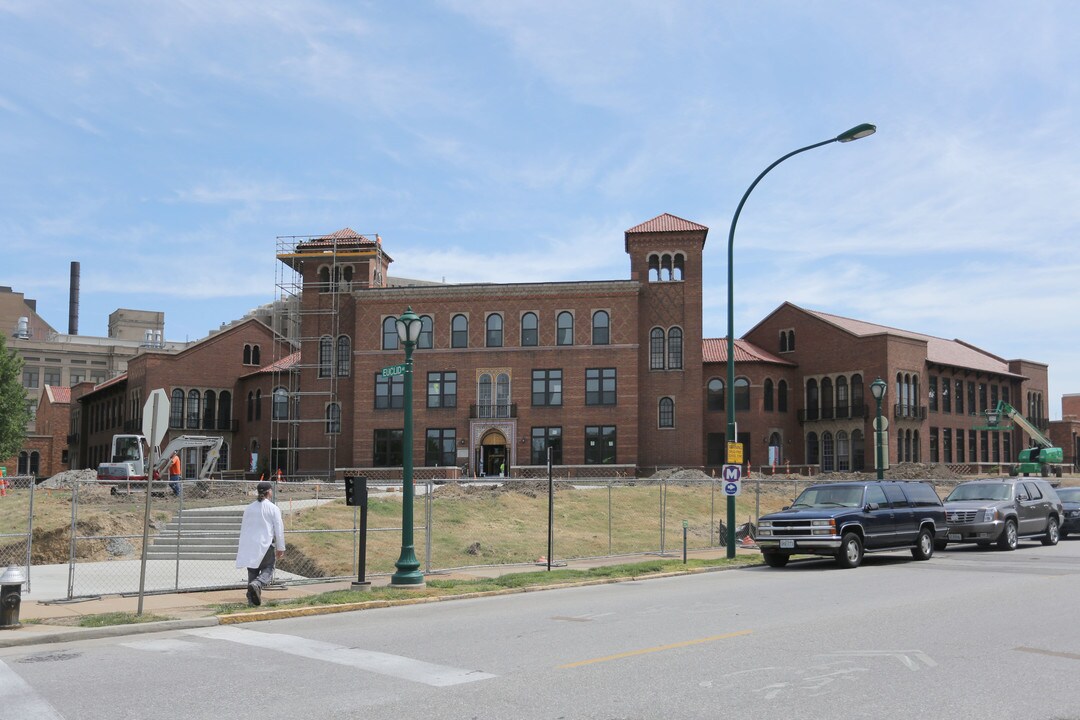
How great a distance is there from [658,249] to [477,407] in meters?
14.7

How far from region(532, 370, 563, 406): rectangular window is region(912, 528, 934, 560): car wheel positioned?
1482 inches

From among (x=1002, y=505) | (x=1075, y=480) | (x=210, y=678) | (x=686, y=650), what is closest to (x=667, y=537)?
(x=1002, y=505)

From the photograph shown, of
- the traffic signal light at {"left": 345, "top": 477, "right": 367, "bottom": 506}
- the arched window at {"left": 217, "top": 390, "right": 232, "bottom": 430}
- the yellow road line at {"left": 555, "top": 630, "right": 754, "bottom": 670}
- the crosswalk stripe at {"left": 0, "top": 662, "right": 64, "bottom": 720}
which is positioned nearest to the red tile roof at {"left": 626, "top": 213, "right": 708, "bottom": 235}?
the arched window at {"left": 217, "top": 390, "right": 232, "bottom": 430}

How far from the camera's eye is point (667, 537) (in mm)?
29266

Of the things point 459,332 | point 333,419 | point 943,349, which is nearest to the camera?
point 459,332

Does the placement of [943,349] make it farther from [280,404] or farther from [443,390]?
[280,404]

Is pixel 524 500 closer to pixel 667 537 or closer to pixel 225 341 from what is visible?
pixel 667 537

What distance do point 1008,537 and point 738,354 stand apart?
40233 mm

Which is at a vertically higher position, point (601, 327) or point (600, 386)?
point (601, 327)

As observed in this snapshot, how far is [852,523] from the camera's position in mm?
19375

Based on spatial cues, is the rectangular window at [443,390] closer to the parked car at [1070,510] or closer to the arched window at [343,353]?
the arched window at [343,353]

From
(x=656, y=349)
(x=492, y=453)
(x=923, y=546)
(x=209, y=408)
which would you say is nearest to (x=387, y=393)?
(x=492, y=453)

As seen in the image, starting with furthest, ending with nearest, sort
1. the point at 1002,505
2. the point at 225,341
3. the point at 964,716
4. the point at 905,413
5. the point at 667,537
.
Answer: the point at 225,341, the point at 905,413, the point at 667,537, the point at 1002,505, the point at 964,716

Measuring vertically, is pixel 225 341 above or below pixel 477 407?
above
